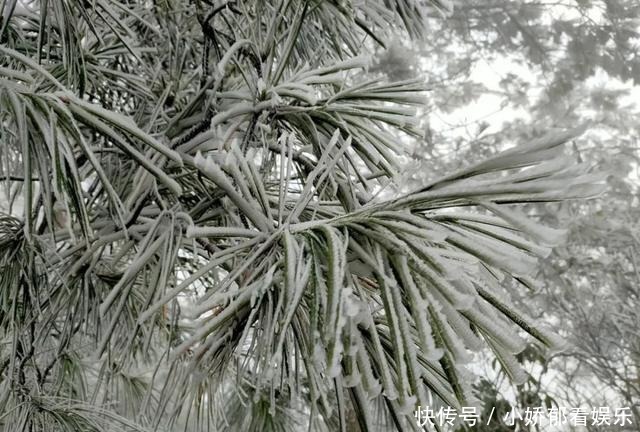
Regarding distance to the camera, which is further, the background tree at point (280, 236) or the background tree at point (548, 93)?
the background tree at point (548, 93)

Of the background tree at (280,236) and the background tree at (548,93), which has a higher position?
the background tree at (548,93)

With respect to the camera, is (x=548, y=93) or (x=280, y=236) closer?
(x=280, y=236)

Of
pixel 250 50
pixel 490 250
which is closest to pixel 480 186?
pixel 490 250

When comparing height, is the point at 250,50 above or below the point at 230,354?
above

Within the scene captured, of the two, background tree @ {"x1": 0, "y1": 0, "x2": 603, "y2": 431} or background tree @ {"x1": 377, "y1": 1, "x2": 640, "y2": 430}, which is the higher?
background tree @ {"x1": 377, "y1": 1, "x2": 640, "y2": 430}

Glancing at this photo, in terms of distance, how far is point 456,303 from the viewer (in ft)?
1.14

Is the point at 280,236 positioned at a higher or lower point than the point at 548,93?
lower

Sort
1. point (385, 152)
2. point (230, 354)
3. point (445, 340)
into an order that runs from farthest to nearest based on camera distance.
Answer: point (385, 152) < point (230, 354) < point (445, 340)

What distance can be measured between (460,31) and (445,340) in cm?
363

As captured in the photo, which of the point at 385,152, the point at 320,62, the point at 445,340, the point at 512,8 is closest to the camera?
the point at 445,340

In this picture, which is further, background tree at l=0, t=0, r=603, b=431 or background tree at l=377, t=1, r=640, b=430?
background tree at l=377, t=1, r=640, b=430

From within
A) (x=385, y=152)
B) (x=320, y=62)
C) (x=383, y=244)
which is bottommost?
(x=383, y=244)

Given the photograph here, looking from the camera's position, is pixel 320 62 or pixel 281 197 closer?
pixel 281 197

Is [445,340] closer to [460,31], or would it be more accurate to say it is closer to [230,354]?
[230,354]
